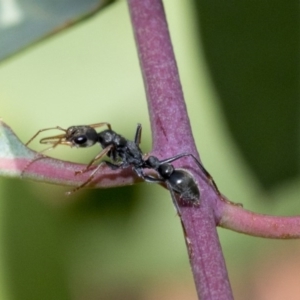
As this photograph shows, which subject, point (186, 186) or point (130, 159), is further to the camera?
point (130, 159)

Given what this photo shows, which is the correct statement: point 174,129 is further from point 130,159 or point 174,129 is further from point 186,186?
point 130,159

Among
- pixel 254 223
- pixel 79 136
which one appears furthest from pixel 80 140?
pixel 254 223

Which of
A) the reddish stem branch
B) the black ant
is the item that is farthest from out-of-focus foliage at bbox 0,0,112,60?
the reddish stem branch

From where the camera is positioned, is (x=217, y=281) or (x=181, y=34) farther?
(x=181, y=34)

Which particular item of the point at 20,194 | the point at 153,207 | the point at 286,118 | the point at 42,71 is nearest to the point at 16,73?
the point at 42,71

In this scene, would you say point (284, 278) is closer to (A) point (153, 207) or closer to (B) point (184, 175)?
(A) point (153, 207)

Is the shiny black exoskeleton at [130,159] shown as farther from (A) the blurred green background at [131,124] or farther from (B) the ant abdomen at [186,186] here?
(A) the blurred green background at [131,124]
